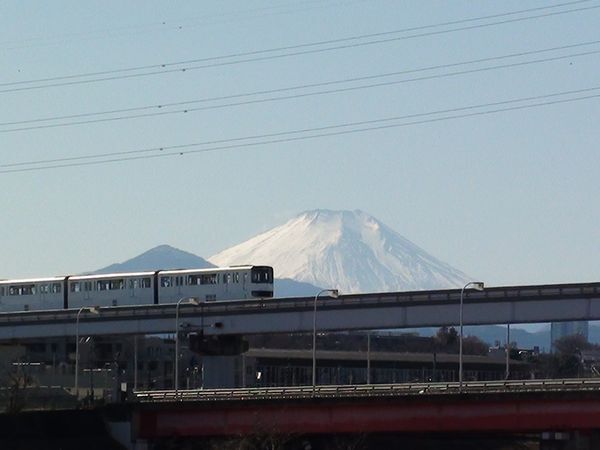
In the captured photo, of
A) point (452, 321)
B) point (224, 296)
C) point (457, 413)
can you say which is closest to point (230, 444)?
point (457, 413)

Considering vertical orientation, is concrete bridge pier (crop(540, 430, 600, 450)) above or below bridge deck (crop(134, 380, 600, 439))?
below

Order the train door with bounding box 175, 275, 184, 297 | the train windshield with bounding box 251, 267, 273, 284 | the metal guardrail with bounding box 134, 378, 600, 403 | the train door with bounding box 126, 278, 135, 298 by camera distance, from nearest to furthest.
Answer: the metal guardrail with bounding box 134, 378, 600, 403
the train windshield with bounding box 251, 267, 273, 284
the train door with bounding box 175, 275, 184, 297
the train door with bounding box 126, 278, 135, 298

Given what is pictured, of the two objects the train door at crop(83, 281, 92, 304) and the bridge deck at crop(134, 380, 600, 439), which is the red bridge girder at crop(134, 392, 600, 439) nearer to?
the bridge deck at crop(134, 380, 600, 439)

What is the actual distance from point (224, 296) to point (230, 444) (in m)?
41.9

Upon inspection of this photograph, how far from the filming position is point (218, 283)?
5477 inches

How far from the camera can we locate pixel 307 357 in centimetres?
19838

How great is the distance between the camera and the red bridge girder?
299ft

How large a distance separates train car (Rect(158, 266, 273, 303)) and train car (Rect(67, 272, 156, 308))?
140 centimetres

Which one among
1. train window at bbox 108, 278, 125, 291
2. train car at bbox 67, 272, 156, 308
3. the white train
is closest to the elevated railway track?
the white train

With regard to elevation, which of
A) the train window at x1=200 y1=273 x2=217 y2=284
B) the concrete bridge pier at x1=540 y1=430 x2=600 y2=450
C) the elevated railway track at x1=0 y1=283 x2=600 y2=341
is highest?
the train window at x1=200 y1=273 x2=217 y2=284

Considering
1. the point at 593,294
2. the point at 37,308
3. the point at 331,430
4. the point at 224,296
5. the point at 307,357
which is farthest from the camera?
the point at 307,357

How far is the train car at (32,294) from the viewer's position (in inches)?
5910

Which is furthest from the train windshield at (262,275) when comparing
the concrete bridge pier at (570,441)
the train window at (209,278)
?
the concrete bridge pier at (570,441)

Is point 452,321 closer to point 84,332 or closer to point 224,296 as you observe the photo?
point 224,296
